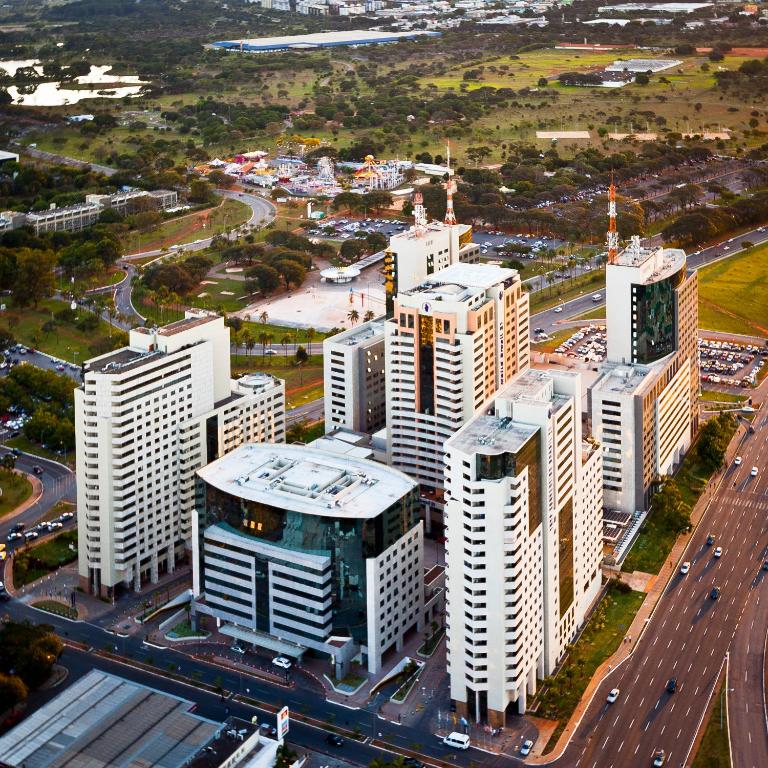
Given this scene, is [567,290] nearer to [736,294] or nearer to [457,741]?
[736,294]

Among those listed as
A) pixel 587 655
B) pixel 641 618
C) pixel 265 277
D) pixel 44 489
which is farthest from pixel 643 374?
pixel 265 277

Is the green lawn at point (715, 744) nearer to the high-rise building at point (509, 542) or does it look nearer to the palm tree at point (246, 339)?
the high-rise building at point (509, 542)

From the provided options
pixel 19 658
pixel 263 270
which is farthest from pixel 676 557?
pixel 263 270

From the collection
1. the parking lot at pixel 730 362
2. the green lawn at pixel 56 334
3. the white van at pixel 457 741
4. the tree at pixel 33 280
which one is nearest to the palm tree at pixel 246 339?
the green lawn at pixel 56 334

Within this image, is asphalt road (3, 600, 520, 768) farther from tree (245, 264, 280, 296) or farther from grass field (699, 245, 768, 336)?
grass field (699, 245, 768, 336)

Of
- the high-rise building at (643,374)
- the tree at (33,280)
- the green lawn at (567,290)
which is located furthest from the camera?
the green lawn at (567,290)

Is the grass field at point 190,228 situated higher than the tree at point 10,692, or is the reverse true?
the grass field at point 190,228
